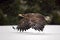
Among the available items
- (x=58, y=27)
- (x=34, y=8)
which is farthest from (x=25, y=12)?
(x=58, y=27)

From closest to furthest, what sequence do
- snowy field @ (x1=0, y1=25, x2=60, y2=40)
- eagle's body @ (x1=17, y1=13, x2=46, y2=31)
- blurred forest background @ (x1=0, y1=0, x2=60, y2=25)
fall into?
snowy field @ (x1=0, y1=25, x2=60, y2=40) < eagle's body @ (x1=17, y1=13, x2=46, y2=31) < blurred forest background @ (x1=0, y1=0, x2=60, y2=25)

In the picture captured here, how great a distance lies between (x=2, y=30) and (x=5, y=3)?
0.95 feet

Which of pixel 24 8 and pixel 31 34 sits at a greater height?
pixel 24 8

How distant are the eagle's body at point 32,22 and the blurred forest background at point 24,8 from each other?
0.07m

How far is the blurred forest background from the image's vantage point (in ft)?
5.07

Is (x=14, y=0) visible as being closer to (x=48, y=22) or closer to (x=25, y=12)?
(x=25, y=12)

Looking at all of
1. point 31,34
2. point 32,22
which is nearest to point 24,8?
point 32,22

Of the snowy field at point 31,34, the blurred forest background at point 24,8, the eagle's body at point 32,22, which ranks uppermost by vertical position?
the blurred forest background at point 24,8

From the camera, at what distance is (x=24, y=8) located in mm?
1546

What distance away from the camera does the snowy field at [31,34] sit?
1266 millimetres

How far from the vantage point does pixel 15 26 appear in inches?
59.9

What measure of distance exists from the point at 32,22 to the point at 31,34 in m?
0.14

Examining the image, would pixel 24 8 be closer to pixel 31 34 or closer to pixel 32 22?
pixel 32 22

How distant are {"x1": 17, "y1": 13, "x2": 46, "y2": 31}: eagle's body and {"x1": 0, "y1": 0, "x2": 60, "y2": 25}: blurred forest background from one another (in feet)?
0.24
